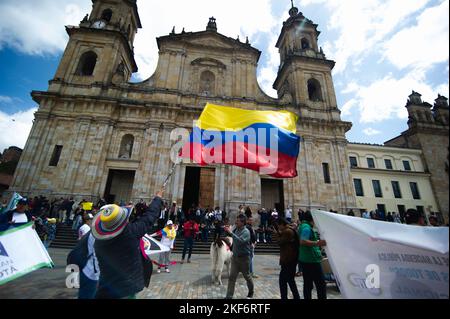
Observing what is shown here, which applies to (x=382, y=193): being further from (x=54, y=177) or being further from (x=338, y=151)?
(x=54, y=177)

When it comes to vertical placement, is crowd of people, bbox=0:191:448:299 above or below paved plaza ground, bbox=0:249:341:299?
above

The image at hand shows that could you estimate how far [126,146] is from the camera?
17.7 m

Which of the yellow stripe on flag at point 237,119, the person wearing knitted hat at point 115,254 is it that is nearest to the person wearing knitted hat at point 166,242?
the yellow stripe on flag at point 237,119

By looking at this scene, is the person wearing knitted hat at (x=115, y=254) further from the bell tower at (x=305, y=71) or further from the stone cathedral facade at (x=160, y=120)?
the bell tower at (x=305, y=71)

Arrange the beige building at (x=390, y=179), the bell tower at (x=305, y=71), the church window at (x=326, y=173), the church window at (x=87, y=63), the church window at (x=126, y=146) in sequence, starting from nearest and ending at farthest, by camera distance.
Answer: the church window at (x=126, y=146) → the church window at (x=326, y=173) → the church window at (x=87, y=63) → the bell tower at (x=305, y=71) → the beige building at (x=390, y=179)

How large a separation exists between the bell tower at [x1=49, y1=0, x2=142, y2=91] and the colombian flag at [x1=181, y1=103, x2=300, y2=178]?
17.1 m

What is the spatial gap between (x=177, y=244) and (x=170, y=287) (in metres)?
6.19

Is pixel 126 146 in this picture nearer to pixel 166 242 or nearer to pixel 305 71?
pixel 166 242

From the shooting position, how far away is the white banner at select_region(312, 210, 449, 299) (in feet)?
6.85

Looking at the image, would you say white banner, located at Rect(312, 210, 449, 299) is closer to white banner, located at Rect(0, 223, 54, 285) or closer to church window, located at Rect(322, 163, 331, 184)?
white banner, located at Rect(0, 223, 54, 285)

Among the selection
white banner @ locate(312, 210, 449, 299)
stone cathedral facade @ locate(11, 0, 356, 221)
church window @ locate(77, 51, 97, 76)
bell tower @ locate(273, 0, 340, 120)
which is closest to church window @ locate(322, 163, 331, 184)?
stone cathedral facade @ locate(11, 0, 356, 221)

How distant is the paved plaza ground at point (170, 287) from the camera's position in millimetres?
4641

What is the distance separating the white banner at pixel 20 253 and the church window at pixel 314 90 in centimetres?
2334

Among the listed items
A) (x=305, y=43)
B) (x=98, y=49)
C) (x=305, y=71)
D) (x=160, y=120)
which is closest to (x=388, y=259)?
(x=160, y=120)
